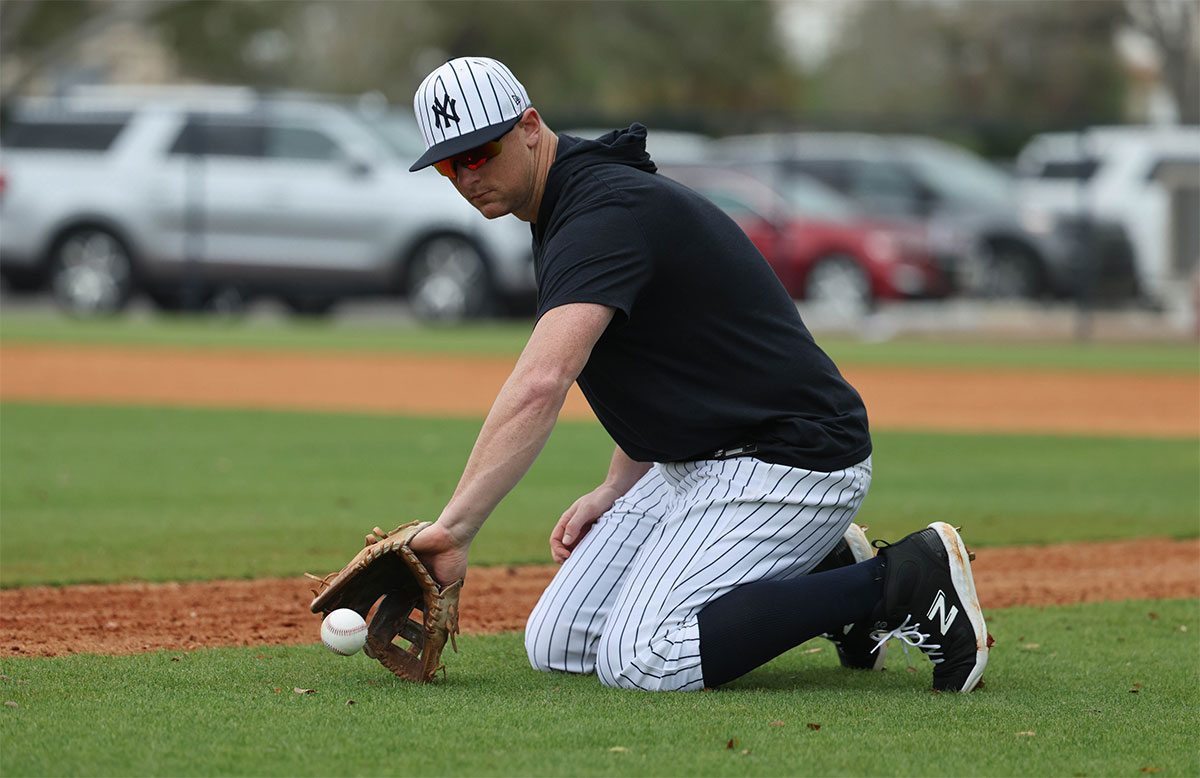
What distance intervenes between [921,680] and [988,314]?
18.5m

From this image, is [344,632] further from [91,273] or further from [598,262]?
[91,273]

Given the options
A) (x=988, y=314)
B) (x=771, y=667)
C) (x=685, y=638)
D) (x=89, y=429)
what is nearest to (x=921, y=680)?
(x=771, y=667)

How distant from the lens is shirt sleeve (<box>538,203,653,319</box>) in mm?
3850

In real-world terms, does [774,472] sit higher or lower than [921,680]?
higher

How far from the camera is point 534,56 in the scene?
46531 millimetres

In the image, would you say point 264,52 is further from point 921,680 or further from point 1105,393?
point 921,680

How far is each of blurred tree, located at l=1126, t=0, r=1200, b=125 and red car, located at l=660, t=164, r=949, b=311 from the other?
67.2 feet

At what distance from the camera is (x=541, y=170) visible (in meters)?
4.14

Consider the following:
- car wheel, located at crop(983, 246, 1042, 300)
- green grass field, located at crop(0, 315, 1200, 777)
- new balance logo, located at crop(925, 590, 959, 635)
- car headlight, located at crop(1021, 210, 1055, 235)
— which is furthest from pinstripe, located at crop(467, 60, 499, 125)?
car wheel, located at crop(983, 246, 1042, 300)

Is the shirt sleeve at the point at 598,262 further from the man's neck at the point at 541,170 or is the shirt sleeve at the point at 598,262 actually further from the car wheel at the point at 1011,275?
the car wheel at the point at 1011,275

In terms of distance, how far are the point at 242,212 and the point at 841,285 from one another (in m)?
7.49

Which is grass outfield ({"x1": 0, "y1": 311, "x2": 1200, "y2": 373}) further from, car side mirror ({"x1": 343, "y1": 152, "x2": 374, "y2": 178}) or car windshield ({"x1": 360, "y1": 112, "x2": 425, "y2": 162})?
car windshield ({"x1": 360, "y1": 112, "x2": 425, "y2": 162})

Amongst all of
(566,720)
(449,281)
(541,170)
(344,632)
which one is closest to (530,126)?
(541,170)

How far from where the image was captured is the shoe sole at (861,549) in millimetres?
4547
